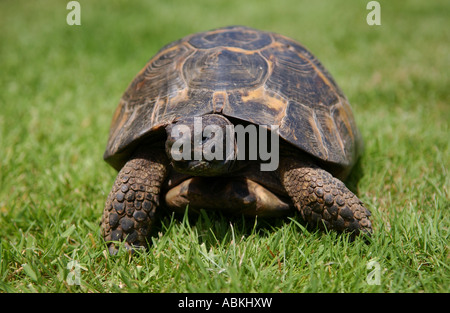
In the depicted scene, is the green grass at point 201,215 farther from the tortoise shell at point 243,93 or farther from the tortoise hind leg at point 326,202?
the tortoise shell at point 243,93

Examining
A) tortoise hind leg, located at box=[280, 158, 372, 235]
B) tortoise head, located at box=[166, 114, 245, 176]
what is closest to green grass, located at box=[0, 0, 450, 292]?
tortoise hind leg, located at box=[280, 158, 372, 235]

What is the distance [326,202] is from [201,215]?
736mm

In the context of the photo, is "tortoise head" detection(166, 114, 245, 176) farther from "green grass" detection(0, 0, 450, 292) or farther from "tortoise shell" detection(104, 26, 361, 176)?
"green grass" detection(0, 0, 450, 292)

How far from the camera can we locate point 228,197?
213 cm

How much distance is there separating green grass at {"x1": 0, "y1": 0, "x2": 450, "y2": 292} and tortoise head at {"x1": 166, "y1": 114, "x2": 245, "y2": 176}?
41 centimetres

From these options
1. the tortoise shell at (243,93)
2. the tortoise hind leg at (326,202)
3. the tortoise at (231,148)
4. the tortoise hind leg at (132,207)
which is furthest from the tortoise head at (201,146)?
the tortoise hind leg at (326,202)

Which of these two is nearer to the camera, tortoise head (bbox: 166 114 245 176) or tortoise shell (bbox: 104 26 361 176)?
tortoise head (bbox: 166 114 245 176)

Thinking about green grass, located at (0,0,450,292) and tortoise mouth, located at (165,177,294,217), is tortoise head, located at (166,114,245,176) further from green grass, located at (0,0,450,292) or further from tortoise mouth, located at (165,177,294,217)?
green grass, located at (0,0,450,292)

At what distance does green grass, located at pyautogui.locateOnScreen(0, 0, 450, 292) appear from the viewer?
6.16 ft

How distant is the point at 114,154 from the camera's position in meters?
2.32

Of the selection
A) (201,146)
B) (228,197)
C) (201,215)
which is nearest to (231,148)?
(201,146)

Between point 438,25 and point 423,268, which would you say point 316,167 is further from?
point 438,25

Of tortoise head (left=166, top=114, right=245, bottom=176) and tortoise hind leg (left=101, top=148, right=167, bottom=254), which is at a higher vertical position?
tortoise head (left=166, top=114, right=245, bottom=176)

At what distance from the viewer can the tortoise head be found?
1.85 metres
